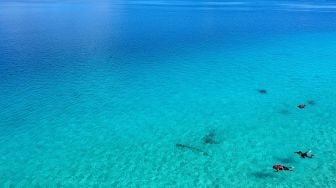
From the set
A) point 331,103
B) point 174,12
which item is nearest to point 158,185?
point 331,103

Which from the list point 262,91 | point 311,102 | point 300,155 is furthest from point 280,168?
point 262,91

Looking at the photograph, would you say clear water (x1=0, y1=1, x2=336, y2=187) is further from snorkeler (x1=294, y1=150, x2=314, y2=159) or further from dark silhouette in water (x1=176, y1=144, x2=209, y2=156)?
snorkeler (x1=294, y1=150, x2=314, y2=159)

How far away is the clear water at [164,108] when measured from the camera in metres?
12.7

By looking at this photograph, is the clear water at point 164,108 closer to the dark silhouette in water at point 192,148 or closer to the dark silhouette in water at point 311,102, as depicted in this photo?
the dark silhouette in water at point 192,148

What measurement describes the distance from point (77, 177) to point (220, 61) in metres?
18.1

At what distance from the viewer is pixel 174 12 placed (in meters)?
56.3

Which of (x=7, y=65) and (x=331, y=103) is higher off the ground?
(x=7, y=65)

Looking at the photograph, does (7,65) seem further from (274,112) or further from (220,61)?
(274,112)

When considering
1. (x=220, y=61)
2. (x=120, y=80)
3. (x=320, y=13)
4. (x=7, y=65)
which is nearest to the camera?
(x=120, y=80)

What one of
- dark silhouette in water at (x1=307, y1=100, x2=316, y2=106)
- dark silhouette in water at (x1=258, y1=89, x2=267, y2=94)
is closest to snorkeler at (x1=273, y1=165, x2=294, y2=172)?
dark silhouette in water at (x1=307, y1=100, x2=316, y2=106)

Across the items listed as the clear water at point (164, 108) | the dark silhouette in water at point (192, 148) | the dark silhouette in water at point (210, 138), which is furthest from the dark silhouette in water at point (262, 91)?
the dark silhouette in water at point (192, 148)

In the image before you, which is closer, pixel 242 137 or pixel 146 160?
pixel 146 160

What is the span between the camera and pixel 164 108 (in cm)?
1855

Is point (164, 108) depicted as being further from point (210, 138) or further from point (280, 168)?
point (280, 168)
